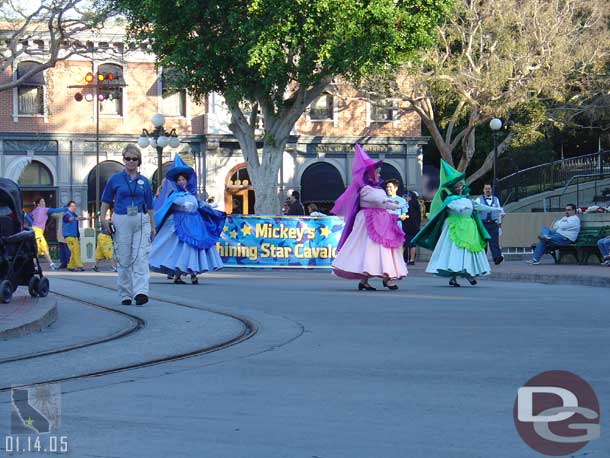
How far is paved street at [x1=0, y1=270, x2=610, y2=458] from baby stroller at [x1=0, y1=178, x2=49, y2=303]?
46 centimetres

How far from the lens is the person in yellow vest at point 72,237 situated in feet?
99.0

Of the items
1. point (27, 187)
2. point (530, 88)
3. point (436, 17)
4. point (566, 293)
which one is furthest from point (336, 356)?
point (27, 187)

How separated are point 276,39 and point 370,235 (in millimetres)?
15435

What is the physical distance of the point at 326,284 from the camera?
65.0 feet

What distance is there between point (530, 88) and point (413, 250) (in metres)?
13.6

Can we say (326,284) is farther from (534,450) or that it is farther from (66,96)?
(66,96)

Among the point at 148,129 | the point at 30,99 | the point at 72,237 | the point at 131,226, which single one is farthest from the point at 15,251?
the point at 148,129

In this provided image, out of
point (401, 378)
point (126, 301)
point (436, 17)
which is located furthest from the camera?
point (436, 17)

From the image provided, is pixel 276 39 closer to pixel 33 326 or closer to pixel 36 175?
pixel 36 175

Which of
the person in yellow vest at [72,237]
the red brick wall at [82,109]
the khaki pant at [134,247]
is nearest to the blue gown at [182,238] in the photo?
the khaki pant at [134,247]

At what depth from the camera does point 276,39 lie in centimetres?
3178

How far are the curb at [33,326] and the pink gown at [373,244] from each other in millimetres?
6322

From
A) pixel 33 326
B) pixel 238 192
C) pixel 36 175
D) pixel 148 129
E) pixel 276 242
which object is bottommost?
pixel 33 326
